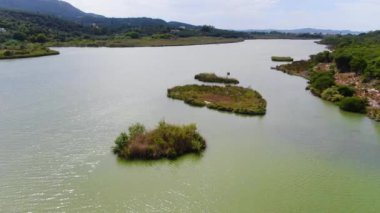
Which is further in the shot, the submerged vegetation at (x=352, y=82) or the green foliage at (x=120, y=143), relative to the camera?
the submerged vegetation at (x=352, y=82)

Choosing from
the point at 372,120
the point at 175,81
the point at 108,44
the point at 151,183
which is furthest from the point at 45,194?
the point at 108,44

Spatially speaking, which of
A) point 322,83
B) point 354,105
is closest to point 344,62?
point 322,83

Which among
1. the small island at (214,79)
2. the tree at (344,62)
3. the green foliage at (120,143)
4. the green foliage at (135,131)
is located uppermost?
the tree at (344,62)

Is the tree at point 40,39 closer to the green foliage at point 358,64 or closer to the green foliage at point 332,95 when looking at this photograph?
the green foliage at point 358,64

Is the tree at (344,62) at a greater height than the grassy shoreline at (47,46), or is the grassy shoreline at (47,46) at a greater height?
the tree at (344,62)

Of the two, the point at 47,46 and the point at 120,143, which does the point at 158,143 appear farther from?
the point at 47,46

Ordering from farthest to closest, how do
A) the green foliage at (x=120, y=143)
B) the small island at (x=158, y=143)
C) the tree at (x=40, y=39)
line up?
the tree at (x=40, y=39) < the green foliage at (x=120, y=143) < the small island at (x=158, y=143)

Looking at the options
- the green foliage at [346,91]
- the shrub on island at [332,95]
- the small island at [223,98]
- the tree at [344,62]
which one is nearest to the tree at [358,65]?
the tree at [344,62]

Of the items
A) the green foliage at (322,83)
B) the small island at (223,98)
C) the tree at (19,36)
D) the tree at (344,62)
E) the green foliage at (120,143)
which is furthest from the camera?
the tree at (19,36)
